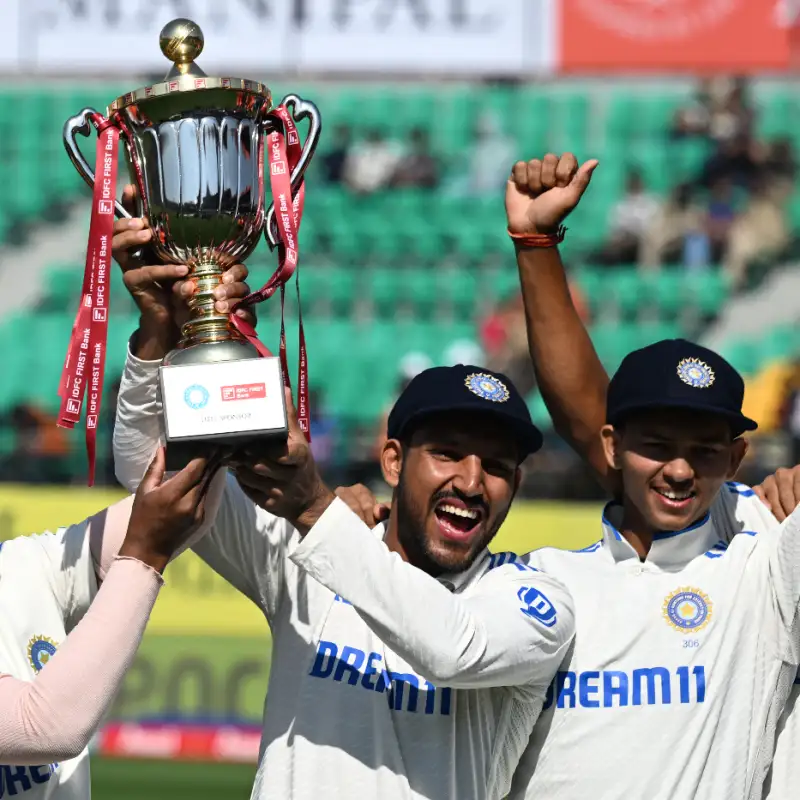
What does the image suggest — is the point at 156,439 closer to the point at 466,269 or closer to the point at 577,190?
the point at 577,190

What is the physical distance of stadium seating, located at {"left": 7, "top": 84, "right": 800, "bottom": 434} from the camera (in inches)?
474

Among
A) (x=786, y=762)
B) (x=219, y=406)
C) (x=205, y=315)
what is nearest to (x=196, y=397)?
(x=219, y=406)

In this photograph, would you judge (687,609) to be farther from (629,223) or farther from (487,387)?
(629,223)

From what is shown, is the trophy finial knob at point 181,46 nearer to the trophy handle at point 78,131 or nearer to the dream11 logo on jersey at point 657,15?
the trophy handle at point 78,131

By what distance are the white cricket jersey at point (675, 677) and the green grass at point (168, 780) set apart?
466 centimetres

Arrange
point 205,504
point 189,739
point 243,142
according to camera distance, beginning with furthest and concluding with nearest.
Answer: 1. point 189,739
2. point 243,142
3. point 205,504

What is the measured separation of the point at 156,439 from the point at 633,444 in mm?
990

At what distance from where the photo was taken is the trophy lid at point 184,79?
2.88m

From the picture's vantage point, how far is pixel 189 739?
825 centimetres

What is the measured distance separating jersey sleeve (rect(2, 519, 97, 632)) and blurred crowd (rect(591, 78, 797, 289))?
10003 millimetres

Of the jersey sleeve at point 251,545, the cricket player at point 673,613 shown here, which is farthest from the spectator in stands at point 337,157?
the jersey sleeve at point 251,545

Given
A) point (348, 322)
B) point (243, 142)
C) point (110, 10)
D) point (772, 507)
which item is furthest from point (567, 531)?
point (110, 10)

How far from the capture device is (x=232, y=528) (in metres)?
3.04

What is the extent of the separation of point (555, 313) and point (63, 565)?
132cm
